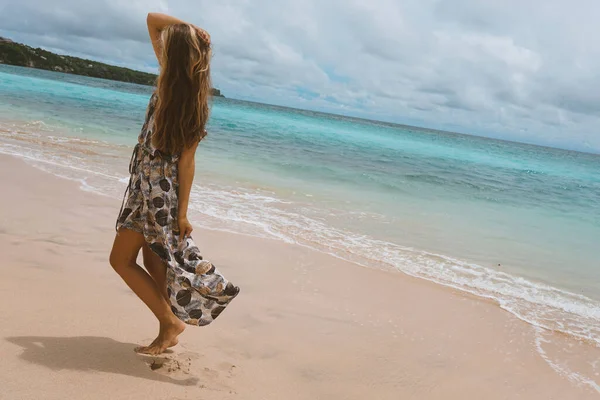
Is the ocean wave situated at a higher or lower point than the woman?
lower

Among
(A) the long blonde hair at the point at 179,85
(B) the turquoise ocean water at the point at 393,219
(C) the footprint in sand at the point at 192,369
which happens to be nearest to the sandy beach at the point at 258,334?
(C) the footprint in sand at the point at 192,369

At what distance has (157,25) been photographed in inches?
115

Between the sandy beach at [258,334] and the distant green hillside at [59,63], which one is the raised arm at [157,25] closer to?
the sandy beach at [258,334]

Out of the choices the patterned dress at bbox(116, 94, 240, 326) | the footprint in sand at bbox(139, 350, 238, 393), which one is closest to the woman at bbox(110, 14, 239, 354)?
the patterned dress at bbox(116, 94, 240, 326)

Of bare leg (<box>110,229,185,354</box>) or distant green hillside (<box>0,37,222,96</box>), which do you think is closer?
bare leg (<box>110,229,185,354</box>)

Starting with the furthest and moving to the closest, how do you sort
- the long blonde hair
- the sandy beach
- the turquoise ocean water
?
the turquoise ocean water → the sandy beach → the long blonde hair

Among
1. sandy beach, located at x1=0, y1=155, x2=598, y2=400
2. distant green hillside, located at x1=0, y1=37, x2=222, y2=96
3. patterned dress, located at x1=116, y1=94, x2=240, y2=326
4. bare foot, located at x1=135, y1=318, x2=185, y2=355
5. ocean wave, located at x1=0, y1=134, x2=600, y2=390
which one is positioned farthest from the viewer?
distant green hillside, located at x1=0, y1=37, x2=222, y2=96

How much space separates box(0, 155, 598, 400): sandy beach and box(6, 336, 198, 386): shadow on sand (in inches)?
0.4

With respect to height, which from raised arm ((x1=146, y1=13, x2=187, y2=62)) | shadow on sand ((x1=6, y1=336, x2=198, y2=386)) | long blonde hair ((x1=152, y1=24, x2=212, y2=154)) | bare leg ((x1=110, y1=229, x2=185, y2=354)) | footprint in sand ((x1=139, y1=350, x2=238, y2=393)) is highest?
raised arm ((x1=146, y1=13, x2=187, y2=62))

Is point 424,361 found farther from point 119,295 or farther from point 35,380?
point 35,380

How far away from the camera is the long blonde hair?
270cm

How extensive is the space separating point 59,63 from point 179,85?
12297 centimetres

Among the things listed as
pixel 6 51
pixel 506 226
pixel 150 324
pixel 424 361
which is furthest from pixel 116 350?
pixel 6 51

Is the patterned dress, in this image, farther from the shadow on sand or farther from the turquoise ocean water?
the turquoise ocean water
